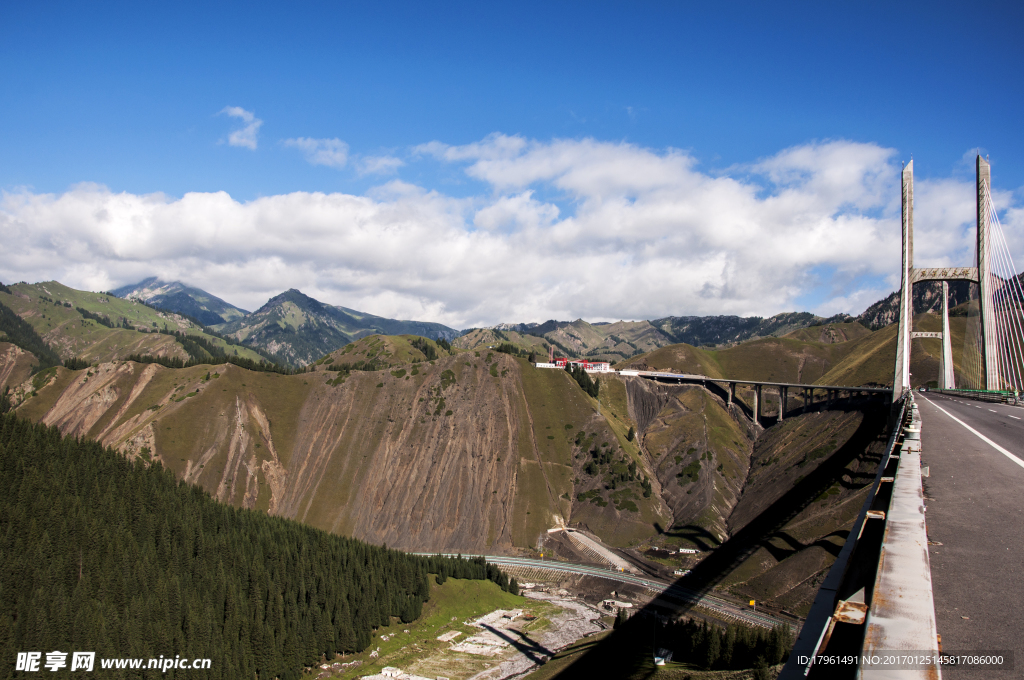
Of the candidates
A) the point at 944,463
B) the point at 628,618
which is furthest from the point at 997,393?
the point at 628,618

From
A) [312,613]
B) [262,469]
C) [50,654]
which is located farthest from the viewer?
[262,469]

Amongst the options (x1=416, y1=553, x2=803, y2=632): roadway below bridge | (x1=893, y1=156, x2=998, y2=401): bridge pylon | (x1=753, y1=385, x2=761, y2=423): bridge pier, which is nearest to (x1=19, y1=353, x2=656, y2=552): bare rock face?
(x1=416, y1=553, x2=803, y2=632): roadway below bridge

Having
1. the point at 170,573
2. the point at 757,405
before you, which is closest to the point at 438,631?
the point at 170,573

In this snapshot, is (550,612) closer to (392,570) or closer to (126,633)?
(392,570)

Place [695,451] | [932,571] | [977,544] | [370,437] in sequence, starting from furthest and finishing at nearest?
1. [370,437]
2. [695,451]
3. [977,544]
4. [932,571]

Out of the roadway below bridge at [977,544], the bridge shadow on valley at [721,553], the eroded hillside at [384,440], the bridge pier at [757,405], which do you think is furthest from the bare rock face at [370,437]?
the roadway below bridge at [977,544]

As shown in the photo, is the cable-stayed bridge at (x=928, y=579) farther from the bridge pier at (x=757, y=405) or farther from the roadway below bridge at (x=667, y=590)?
the bridge pier at (x=757, y=405)

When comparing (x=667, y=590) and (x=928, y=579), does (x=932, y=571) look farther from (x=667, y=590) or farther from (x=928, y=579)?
(x=667, y=590)
